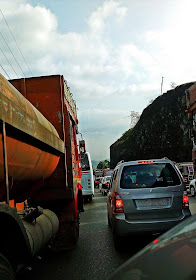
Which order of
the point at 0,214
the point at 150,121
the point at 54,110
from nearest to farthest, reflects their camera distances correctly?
1. the point at 0,214
2. the point at 54,110
3. the point at 150,121

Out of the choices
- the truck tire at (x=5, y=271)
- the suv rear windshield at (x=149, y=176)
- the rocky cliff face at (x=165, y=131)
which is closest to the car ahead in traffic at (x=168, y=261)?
the truck tire at (x=5, y=271)

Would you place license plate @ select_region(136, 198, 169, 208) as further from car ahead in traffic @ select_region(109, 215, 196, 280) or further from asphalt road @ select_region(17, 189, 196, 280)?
car ahead in traffic @ select_region(109, 215, 196, 280)

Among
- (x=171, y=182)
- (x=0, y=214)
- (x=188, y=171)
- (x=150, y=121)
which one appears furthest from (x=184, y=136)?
(x=0, y=214)

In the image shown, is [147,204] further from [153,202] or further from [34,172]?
[34,172]

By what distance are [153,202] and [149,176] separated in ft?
2.11

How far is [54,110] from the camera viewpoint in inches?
286

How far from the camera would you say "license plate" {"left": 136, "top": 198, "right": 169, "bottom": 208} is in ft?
22.9

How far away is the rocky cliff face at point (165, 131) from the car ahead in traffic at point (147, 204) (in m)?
51.4

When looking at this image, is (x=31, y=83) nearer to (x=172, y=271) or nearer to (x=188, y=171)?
(x=172, y=271)

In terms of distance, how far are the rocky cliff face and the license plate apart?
51.6m

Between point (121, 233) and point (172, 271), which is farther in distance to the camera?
point (121, 233)

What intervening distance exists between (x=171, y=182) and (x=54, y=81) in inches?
126

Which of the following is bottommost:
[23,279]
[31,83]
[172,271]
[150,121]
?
[23,279]

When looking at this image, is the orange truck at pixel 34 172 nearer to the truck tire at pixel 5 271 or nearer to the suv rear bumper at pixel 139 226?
the truck tire at pixel 5 271
